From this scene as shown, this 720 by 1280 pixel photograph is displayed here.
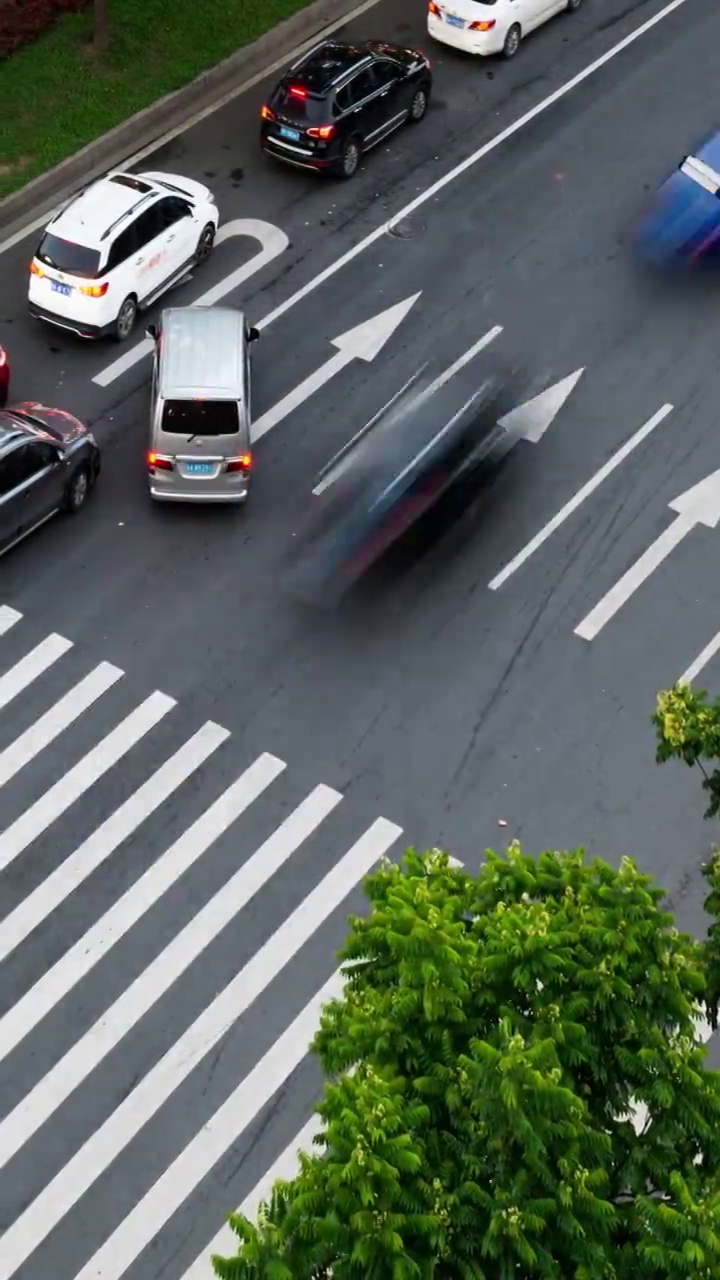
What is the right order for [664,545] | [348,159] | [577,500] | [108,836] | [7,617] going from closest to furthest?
[108,836] < [7,617] < [664,545] < [577,500] < [348,159]

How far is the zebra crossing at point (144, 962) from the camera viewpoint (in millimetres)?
13625

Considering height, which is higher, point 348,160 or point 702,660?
point 348,160

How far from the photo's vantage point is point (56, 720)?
56.7 ft

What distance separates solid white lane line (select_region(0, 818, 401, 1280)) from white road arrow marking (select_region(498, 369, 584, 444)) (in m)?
6.98

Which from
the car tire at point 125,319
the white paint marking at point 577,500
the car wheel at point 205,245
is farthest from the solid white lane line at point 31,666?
the car wheel at point 205,245

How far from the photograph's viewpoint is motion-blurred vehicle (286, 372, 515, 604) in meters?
19.2

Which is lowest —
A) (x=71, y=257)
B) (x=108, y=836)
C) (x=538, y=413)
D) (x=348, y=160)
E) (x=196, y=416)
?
(x=108, y=836)

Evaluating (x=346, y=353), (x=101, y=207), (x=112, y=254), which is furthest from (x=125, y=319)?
(x=346, y=353)

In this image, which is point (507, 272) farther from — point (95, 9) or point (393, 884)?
point (393, 884)

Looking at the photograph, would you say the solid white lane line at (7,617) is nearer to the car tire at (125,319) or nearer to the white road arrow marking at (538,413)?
the car tire at (125,319)

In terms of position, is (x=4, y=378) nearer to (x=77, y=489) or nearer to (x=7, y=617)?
(x=77, y=489)

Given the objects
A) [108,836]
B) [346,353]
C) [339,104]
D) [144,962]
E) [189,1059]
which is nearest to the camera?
[189,1059]

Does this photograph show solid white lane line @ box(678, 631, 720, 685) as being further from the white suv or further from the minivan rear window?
the white suv

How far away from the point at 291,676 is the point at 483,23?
15.1 m
